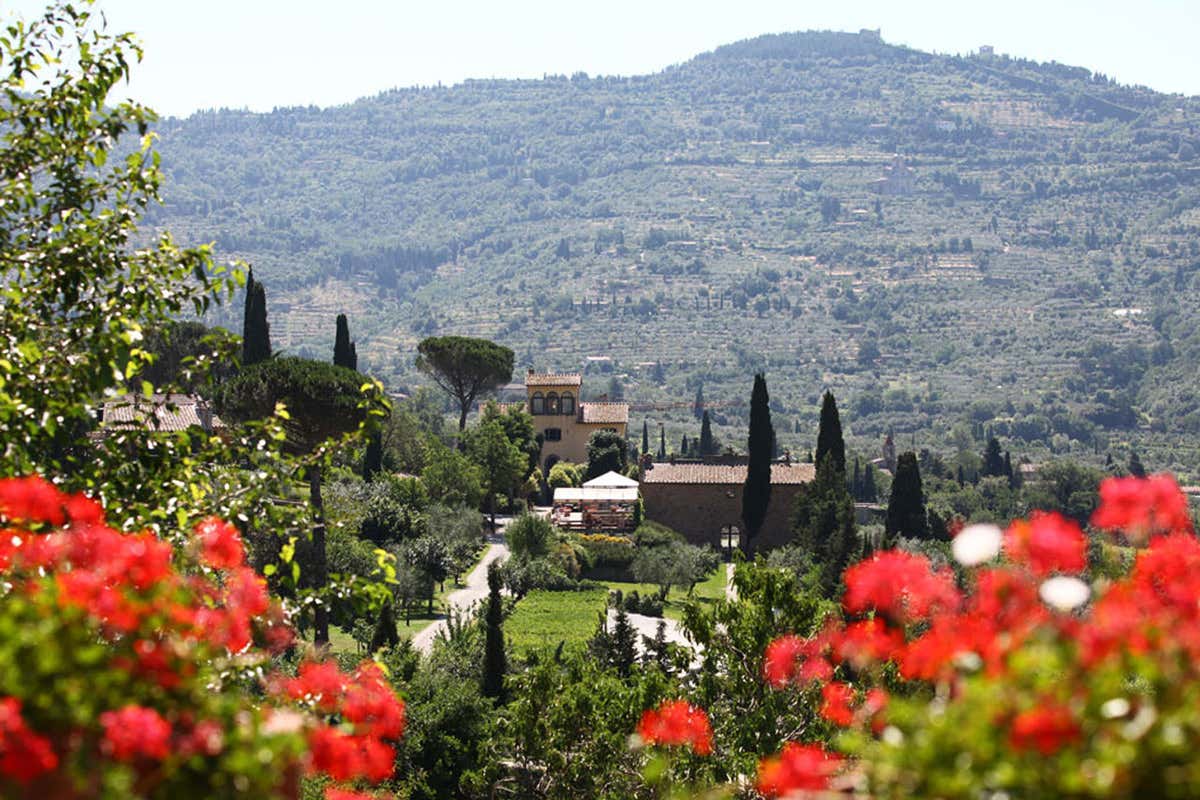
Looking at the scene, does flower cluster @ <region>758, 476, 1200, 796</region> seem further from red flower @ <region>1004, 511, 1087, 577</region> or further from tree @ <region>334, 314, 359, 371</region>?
tree @ <region>334, 314, 359, 371</region>

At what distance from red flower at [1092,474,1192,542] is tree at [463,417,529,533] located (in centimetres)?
5458

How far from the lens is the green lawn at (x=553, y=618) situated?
34.2 meters

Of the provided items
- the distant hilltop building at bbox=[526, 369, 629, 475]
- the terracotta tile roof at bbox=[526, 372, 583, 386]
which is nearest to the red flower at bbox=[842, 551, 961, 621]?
the terracotta tile roof at bbox=[526, 372, 583, 386]

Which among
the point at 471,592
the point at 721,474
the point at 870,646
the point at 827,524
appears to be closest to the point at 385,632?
the point at 471,592

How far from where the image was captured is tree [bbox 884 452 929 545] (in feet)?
169

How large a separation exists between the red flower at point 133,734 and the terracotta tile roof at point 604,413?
228 ft

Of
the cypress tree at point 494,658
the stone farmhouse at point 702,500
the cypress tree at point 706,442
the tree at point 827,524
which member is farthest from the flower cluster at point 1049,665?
the cypress tree at point 706,442

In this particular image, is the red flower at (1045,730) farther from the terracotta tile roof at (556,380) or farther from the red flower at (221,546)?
the terracotta tile roof at (556,380)

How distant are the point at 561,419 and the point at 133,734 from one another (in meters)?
70.0

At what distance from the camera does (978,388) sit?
198625 millimetres

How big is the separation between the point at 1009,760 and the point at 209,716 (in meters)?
2.00

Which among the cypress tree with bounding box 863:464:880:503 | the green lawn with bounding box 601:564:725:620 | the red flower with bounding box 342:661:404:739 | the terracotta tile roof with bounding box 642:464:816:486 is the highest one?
the red flower with bounding box 342:661:404:739

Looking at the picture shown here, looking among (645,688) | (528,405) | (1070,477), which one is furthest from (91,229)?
(1070,477)

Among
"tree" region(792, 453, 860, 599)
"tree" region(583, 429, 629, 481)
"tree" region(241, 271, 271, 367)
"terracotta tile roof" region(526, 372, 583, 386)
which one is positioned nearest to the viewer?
"tree" region(792, 453, 860, 599)
